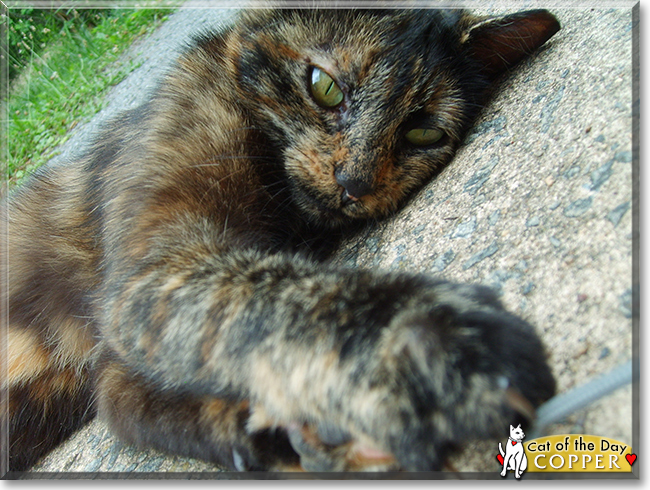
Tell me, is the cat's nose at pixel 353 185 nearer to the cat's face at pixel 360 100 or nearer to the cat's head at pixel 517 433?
the cat's face at pixel 360 100

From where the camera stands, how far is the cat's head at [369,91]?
175cm

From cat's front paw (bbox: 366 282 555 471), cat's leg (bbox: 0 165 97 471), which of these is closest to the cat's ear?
cat's front paw (bbox: 366 282 555 471)

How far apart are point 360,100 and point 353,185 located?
30cm

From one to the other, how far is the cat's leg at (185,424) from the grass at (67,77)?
175cm

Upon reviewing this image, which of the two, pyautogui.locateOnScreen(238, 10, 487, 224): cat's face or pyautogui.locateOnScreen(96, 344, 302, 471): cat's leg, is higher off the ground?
pyautogui.locateOnScreen(238, 10, 487, 224): cat's face

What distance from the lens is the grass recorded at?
10.2 feet

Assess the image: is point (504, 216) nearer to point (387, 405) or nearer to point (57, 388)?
point (387, 405)

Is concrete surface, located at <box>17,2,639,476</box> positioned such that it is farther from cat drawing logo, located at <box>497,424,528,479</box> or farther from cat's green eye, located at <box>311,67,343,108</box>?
cat's green eye, located at <box>311,67,343,108</box>

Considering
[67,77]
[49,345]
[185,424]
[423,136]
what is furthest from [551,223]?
[67,77]

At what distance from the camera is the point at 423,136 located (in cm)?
192

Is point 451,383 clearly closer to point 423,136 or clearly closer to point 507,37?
point 423,136

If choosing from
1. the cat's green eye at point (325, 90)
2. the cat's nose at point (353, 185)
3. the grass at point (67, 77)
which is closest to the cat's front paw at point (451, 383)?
the cat's nose at point (353, 185)
